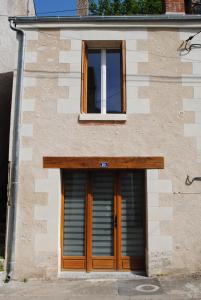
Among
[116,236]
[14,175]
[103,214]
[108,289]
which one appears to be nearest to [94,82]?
[14,175]

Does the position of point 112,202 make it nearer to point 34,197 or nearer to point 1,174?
point 34,197

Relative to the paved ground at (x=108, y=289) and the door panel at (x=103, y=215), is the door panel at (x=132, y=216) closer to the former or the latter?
the door panel at (x=103, y=215)

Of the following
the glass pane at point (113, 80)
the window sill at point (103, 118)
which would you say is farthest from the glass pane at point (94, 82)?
the window sill at point (103, 118)

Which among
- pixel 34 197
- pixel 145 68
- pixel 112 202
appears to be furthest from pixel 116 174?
pixel 145 68

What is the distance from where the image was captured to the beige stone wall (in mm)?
7914

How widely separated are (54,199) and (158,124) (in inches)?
108

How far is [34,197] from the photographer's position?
8062 millimetres

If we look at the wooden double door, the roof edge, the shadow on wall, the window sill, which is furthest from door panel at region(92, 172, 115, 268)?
the roof edge

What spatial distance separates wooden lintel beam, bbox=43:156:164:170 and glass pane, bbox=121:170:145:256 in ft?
1.26

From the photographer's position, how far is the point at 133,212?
838 centimetres

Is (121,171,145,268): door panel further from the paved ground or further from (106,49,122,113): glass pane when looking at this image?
(106,49,122,113): glass pane

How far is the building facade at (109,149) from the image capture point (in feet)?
26.1

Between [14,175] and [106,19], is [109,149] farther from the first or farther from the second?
[106,19]

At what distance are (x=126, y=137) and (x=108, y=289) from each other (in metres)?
3.10
